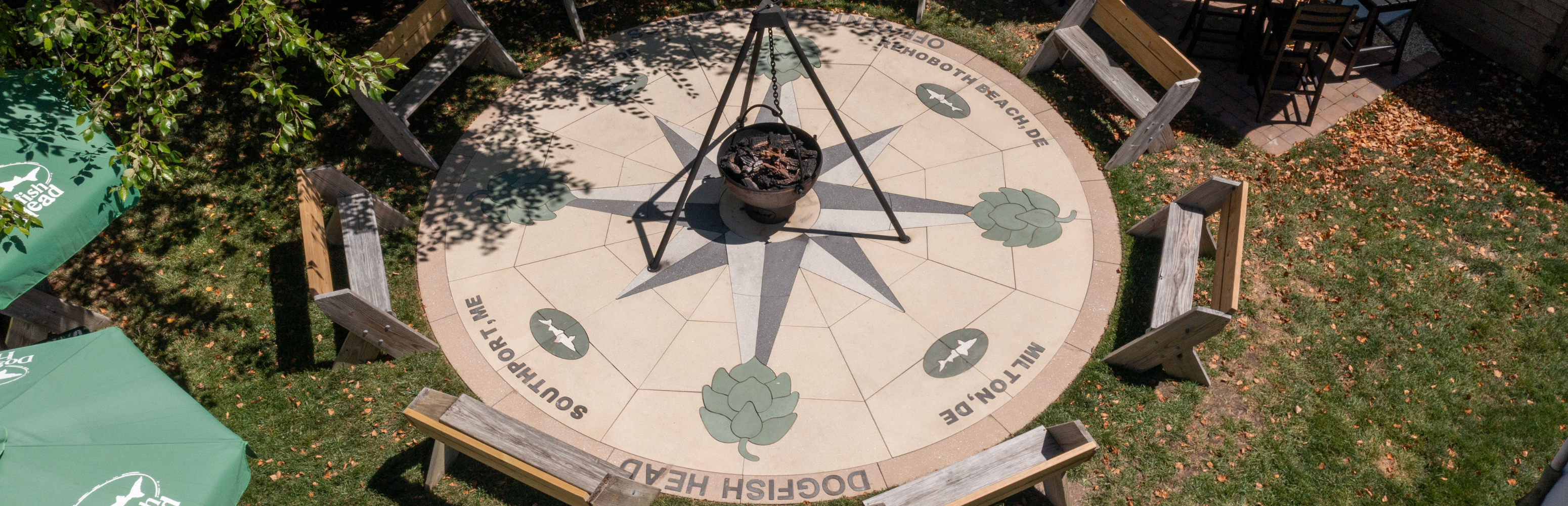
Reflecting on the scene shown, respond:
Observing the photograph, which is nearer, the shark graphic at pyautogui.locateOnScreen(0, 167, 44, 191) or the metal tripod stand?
the shark graphic at pyautogui.locateOnScreen(0, 167, 44, 191)

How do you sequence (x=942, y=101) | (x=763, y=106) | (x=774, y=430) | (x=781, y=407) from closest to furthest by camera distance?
(x=774, y=430) → (x=781, y=407) → (x=763, y=106) → (x=942, y=101)

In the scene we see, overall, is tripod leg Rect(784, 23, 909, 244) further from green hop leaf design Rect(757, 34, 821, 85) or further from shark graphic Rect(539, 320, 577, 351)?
shark graphic Rect(539, 320, 577, 351)

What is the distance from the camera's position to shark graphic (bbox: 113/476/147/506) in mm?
4918

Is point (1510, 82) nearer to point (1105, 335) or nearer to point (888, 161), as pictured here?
point (1105, 335)

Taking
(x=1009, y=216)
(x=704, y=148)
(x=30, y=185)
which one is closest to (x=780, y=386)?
(x=704, y=148)

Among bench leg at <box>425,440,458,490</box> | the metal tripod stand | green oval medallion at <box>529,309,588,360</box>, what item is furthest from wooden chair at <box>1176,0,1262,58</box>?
bench leg at <box>425,440,458,490</box>

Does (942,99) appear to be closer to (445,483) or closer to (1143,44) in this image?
(1143,44)

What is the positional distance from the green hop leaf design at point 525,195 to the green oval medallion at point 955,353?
14.6 ft

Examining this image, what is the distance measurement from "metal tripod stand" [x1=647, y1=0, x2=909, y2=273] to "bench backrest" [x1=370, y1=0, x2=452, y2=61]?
3.44 metres

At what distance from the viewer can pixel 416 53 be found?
9.80 m

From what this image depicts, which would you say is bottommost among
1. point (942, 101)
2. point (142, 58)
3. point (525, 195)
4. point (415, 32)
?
point (942, 101)

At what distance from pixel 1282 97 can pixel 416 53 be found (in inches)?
427

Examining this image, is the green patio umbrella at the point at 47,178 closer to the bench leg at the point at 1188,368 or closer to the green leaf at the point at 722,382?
the green leaf at the point at 722,382

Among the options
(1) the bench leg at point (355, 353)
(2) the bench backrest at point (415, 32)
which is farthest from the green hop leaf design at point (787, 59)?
(1) the bench leg at point (355, 353)
